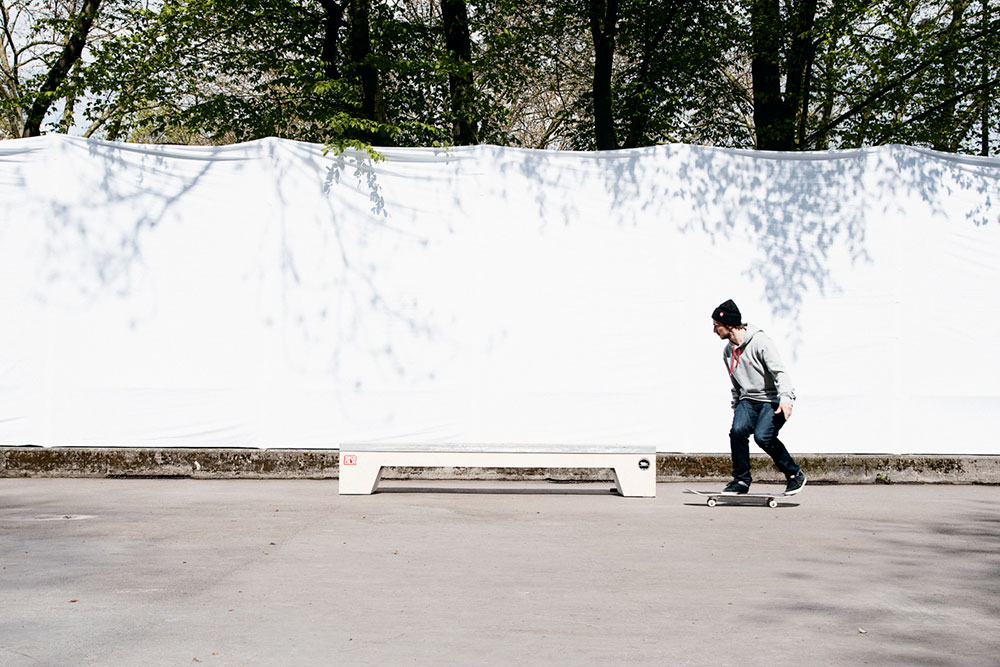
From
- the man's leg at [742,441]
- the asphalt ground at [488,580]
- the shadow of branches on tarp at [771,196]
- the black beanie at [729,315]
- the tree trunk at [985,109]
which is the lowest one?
the asphalt ground at [488,580]

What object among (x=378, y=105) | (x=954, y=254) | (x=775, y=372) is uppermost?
(x=378, y=105)

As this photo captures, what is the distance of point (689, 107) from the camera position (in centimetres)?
2131

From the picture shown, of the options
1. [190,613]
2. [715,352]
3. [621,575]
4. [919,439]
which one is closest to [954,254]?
[919,439]

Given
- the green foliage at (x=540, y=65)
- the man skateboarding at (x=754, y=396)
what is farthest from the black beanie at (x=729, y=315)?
the green foliage at (x=540, y=65)

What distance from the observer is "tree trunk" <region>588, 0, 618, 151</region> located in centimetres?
1853

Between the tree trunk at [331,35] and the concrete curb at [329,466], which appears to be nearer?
the concrete curb at [329,466]

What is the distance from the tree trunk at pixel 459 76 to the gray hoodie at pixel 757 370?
734cm

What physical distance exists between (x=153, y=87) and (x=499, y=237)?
10.2 meters

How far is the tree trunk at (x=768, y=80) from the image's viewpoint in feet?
60.8

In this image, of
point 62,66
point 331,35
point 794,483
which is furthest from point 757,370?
point 62,66

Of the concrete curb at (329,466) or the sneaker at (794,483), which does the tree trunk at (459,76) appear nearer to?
the concrete curb at (329,466)

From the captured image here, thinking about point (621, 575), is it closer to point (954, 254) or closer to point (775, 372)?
point (775, 372)

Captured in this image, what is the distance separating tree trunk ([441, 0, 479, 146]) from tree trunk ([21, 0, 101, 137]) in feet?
22.5

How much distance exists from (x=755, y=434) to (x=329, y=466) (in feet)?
14.1
